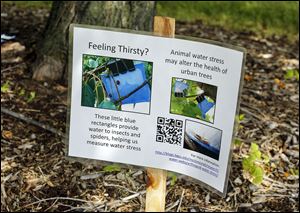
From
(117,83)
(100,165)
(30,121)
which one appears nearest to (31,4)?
(30,121)

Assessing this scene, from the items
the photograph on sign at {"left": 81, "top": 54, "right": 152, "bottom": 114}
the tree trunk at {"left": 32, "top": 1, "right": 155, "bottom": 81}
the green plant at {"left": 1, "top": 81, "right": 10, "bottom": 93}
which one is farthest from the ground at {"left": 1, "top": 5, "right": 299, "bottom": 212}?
the photograph on sign at {"left": 81, "top": 54, "right": 152, "bottom": 114}

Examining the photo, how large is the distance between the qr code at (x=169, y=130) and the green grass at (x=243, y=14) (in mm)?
3637

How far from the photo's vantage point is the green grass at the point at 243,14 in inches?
230

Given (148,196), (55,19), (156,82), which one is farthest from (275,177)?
(55,19)

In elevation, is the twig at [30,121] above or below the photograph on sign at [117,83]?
below

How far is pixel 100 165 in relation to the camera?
3.59 m

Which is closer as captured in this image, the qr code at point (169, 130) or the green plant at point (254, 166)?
the qr code at point (169, 130)

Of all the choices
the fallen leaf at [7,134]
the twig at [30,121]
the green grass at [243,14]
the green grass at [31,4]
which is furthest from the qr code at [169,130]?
the green grass at [31,4]

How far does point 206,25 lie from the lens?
19.5 ft

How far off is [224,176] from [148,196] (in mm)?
410

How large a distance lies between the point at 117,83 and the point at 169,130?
290 millimetres

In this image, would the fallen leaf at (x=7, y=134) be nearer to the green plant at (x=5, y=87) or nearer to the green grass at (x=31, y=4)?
the green plant at (x=5, y=87)

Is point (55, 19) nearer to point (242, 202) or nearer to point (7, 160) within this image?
point (7, 160)

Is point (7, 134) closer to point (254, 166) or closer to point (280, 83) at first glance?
point (254, 166)
